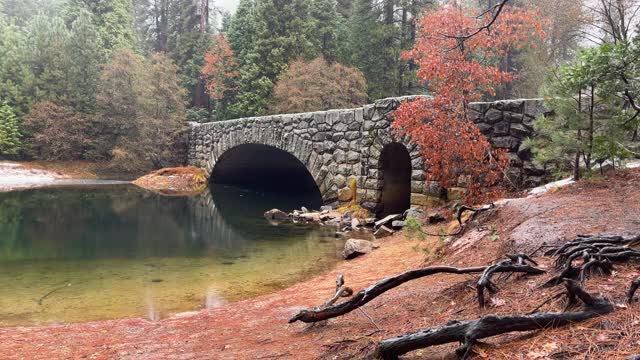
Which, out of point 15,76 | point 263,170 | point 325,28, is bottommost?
point 263,170

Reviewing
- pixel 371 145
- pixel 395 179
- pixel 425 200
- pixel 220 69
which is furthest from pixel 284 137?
pixel 220 69

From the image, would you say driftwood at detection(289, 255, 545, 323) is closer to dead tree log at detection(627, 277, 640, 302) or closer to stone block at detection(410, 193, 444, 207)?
dead tree log at detection(627, 277, 640, 302)

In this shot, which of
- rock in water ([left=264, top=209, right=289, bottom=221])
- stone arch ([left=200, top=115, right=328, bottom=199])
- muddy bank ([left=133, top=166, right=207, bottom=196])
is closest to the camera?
rock in water ([left=264, top=209, right=289, bottom=221])

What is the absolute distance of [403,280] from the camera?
3.06 meters

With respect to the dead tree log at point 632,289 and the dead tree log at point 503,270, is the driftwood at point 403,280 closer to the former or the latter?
the dead tree log at point 503,270

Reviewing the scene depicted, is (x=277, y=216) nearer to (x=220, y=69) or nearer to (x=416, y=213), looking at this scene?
(x=416, y=213)

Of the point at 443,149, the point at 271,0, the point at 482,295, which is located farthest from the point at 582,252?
the point at 271,0

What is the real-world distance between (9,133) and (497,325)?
2615cm

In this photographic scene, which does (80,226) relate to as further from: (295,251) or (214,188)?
(214,188)

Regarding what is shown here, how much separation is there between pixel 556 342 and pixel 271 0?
25.4 meters

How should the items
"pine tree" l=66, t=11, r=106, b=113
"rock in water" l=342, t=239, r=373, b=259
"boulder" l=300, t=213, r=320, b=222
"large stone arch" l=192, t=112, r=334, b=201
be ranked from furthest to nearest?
"pine tree" l=66, t=11, r=106, b=113, "large stone arch" l=192, t=112, r=334, b=201, "boulder" l=300, t=213, r=320, b=222, "rock in water" l=342, t=239, r=373, b=259

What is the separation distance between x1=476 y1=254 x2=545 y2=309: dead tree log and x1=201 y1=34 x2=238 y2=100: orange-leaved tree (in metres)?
25.3

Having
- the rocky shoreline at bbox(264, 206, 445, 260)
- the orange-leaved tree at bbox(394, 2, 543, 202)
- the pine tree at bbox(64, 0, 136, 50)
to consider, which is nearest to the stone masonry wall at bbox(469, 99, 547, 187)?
the orange-leaved tree at bbox(394, 2, 543, 202)

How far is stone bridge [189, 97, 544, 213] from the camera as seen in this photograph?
27.2 ft
